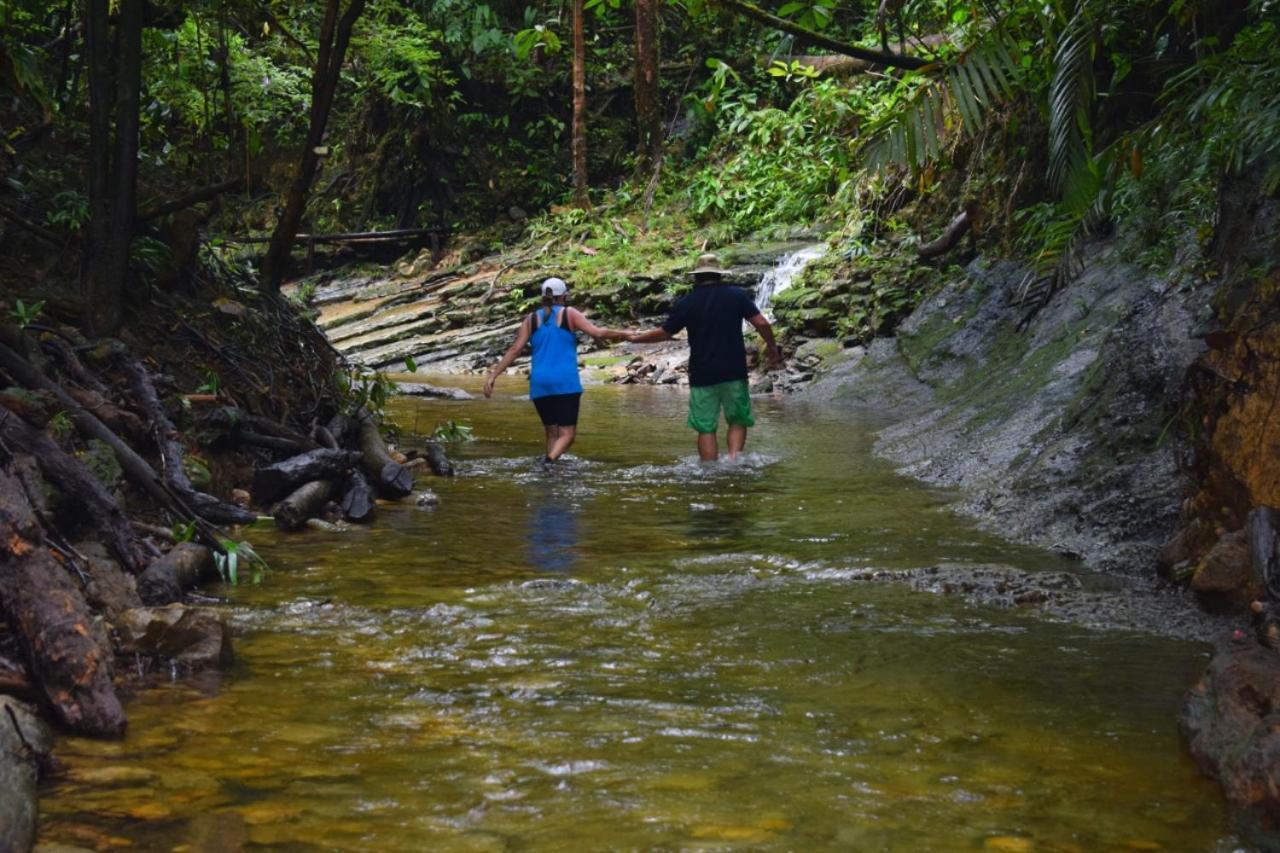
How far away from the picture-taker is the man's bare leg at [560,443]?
1098 centimetres

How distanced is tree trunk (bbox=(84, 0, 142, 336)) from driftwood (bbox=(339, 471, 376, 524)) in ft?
5.69

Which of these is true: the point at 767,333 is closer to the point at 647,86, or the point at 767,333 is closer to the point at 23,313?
the point at 23,313

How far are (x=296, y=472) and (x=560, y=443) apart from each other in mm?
3453

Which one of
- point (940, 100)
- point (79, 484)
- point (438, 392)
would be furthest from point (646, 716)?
point (438, 392)

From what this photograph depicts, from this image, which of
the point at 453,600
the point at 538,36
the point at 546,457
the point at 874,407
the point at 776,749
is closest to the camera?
the point at 776,749

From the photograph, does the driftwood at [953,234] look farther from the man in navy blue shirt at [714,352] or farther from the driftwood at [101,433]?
the driftwood at [101,433]

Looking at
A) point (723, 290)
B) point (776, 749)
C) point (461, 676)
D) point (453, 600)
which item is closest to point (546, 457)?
point (723, 290)

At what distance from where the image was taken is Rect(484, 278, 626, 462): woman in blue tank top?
35.8ft

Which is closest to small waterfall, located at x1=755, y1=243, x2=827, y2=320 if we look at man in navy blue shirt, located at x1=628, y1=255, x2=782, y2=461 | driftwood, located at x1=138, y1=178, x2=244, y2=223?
Answer: man in navy blue shirt, located at x1=628, y1=255, x2=782, y2=461

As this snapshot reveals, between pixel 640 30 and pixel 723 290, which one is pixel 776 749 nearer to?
pixel 723 290

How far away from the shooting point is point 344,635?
503 cm

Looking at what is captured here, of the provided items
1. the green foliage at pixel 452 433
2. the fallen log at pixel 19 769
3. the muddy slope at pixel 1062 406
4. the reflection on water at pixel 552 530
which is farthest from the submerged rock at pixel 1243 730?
the green foliage at pixel 452 433

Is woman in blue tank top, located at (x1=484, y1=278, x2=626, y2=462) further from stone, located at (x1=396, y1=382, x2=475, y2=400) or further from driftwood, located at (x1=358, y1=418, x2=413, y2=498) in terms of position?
stone, located at (x1=396, y1=382, x2=475, y2=400)

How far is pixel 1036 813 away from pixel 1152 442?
13.5 feet
